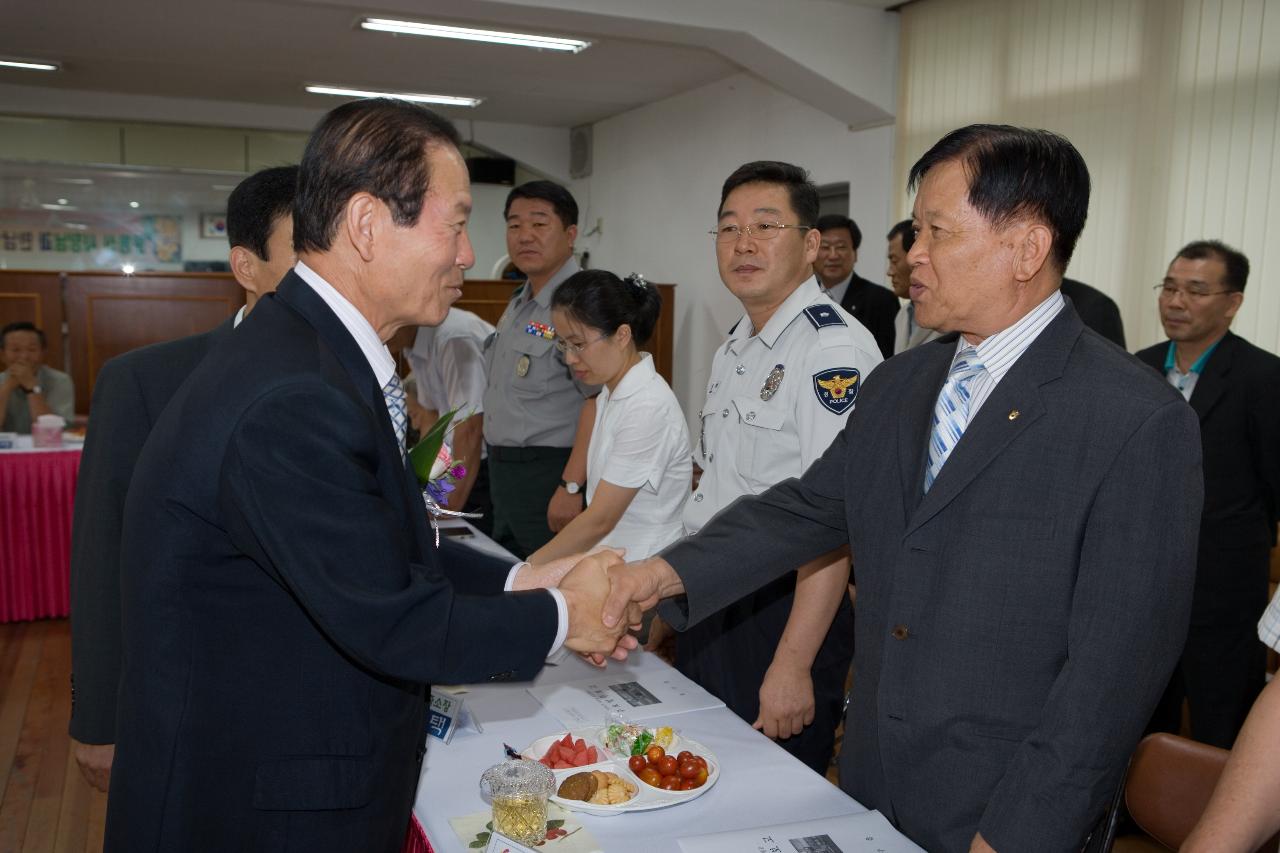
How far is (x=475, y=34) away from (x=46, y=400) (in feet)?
11.6

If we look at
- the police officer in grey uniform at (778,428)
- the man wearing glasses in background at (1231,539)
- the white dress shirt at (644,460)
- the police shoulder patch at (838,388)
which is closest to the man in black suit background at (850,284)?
the man wearing glasses in background at (1231,539)

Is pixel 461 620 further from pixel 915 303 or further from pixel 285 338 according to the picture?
pixel 915 303

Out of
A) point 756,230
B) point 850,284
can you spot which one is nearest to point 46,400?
point 850,284

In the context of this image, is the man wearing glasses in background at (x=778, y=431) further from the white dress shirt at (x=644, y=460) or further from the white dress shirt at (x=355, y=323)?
the white dress shirt at (x=355, y=323)

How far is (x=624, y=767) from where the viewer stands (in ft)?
5.19

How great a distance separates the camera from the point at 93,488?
1.70 metres

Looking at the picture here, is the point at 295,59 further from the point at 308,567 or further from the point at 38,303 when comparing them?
the point at 308,567

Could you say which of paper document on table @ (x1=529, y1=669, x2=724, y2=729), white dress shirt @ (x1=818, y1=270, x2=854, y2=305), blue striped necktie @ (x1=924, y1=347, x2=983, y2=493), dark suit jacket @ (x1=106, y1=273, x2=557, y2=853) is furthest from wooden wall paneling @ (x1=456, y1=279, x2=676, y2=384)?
dark suit jacket @ (x1=106, y1=273, x2=557, y2=853)

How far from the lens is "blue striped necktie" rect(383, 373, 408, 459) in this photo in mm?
1320

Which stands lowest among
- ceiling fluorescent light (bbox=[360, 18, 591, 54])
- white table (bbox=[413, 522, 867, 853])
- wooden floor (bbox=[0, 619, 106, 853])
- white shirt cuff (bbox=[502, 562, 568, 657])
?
wooden floor (bbox=[0, 619, 106, 853])

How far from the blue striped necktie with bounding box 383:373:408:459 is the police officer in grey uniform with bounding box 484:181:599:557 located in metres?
2.26

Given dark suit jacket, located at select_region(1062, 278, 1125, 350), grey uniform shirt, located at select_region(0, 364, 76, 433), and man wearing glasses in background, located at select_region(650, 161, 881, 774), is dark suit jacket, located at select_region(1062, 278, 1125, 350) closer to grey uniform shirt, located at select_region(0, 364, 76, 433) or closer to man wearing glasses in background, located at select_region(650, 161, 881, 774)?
man wearing glasses in background, located at select_region(650, 161, 881, 774)

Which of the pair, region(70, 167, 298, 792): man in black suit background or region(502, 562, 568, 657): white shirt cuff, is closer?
region(502, 562, 568, 657): white shirt cuff

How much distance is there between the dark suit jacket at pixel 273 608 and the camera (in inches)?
43.5
